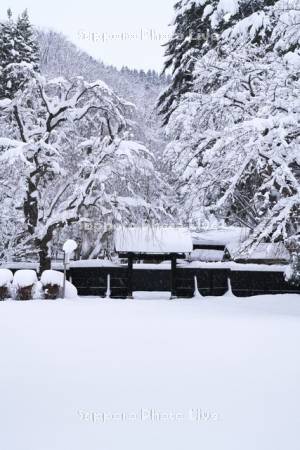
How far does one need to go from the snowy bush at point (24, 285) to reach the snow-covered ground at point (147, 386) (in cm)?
535

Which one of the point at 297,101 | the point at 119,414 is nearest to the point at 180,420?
the point at 119,414

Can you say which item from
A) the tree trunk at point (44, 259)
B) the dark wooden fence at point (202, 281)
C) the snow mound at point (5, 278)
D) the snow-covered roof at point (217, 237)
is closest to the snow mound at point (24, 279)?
the snow mound at point (5, 278)

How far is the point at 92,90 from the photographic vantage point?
18.1 meters

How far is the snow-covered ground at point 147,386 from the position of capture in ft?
14.0

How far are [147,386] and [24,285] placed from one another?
35.2ft

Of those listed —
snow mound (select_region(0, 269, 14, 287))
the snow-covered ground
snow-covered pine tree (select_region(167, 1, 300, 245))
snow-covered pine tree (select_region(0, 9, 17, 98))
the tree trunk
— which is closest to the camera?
the snow-covered ground

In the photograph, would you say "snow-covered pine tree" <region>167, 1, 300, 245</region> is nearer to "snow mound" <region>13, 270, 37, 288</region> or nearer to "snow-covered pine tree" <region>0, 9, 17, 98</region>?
"snow mound" <region>13, 270, 37, 288</region>

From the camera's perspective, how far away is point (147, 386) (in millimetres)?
5586

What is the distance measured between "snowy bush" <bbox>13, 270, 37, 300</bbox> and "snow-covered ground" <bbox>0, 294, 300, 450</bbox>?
5.35 m

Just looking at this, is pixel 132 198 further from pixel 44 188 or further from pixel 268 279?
pixel 268 279

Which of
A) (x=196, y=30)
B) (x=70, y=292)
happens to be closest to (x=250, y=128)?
(x=70, y=292)

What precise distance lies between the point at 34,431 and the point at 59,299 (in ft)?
38.1

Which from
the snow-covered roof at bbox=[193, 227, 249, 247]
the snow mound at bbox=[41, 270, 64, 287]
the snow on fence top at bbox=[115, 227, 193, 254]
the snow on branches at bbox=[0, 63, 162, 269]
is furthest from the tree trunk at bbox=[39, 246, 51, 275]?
the snow-covered roof at bbox=[193, 227, 249, 247]

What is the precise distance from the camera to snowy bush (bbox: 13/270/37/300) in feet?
51.3
